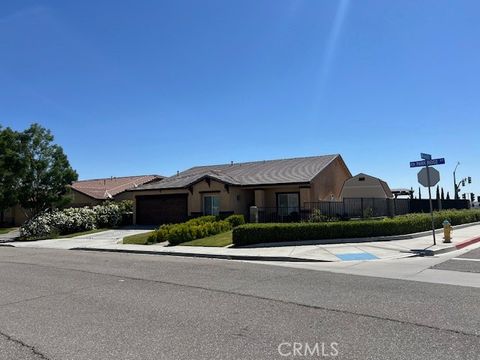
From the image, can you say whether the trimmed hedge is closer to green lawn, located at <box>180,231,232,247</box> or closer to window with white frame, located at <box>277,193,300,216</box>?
green lawn, located at <box>180,231,232,247</box>

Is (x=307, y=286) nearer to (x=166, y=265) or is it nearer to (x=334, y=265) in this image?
(x=334, y=265)

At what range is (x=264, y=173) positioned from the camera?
32.2 metres

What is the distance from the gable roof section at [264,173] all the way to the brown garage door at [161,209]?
82 centimetres

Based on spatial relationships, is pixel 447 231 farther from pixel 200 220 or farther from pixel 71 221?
pixel 71 221

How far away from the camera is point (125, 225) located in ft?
115

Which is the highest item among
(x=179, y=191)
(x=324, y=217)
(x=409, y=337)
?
(x=179, y=191)

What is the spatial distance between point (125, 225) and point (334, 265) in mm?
24348

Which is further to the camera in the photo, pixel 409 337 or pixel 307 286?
pixel 307 286

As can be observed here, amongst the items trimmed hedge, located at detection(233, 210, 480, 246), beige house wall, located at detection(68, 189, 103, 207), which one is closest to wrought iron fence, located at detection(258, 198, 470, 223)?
trimmed hedge, located at detection(233, 210, 480, 246)

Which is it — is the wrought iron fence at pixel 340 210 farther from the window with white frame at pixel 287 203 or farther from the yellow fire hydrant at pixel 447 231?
the yellow fire hydrant at pixel 447 231

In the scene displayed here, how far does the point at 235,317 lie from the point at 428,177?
13274 mm

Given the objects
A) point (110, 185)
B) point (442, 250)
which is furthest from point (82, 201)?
point (442, 250)

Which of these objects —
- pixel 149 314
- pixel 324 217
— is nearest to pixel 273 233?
pixel 324 217

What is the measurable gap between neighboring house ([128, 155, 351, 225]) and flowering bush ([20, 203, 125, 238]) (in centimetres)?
182
